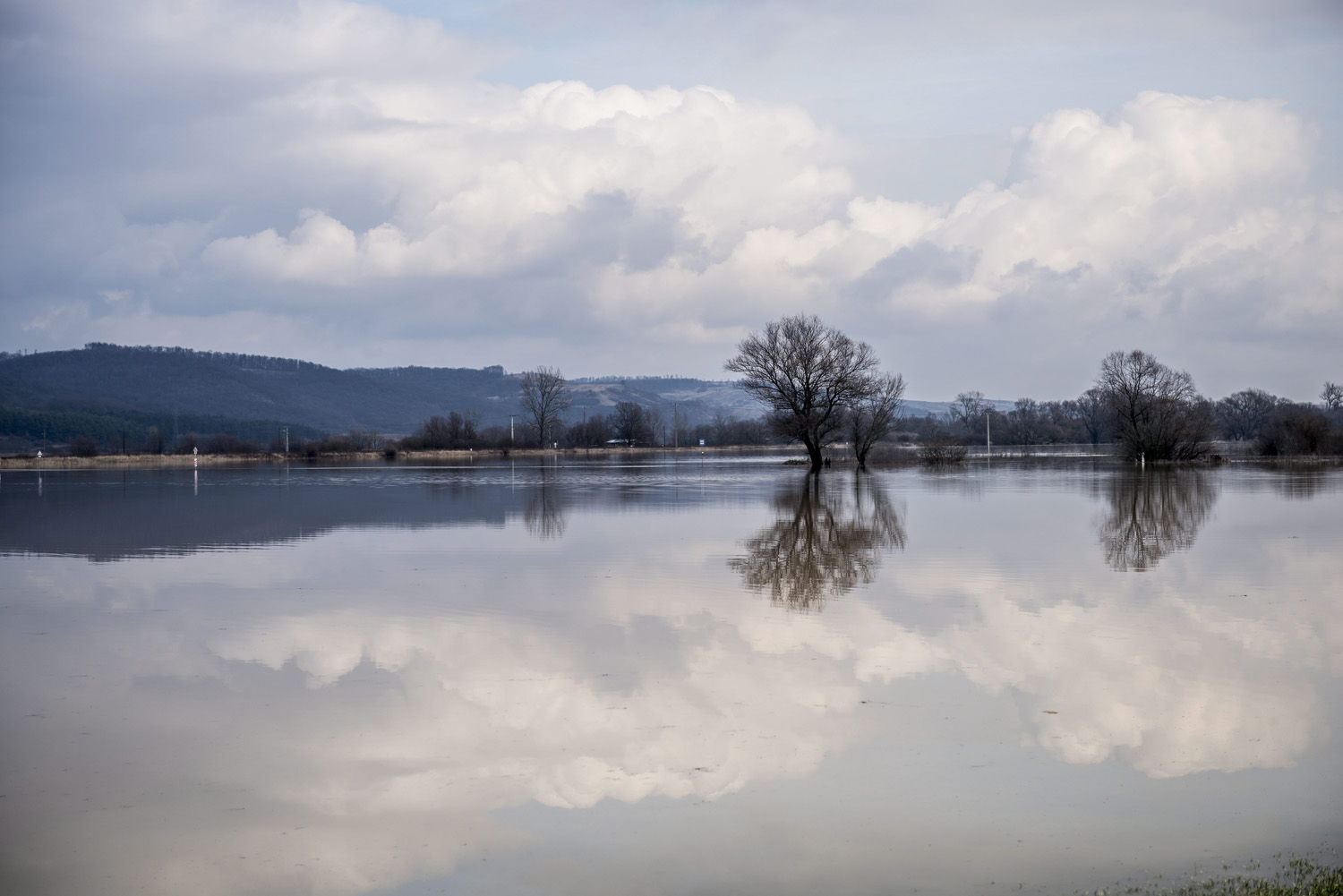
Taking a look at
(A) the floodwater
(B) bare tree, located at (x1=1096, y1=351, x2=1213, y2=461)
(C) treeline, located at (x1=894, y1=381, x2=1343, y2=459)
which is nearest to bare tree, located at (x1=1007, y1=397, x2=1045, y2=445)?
(C) treeline, located at (x1=894, y1=381, x2=1343, y2=459)

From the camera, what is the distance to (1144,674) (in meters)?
8.14

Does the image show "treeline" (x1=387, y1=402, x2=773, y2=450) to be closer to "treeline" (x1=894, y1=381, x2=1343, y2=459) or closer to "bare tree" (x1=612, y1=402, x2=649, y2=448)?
"bare tree" (x1=612, y1=402, x2=649, y2=448)

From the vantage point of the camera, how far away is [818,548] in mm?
16859

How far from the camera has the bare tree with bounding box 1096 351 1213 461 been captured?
58188 millimetres

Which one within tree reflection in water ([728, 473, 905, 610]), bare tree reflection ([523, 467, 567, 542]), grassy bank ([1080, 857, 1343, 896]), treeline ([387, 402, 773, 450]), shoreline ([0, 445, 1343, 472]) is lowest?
grassy bank ([1080, 857, 1343, 896])

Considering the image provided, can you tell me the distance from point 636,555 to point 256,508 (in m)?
14.7

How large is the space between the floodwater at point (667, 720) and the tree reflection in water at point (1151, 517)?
0.41 metres

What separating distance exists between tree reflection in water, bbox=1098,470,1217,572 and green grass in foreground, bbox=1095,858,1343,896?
9440 mm

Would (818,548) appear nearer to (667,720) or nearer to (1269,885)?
(667,720)

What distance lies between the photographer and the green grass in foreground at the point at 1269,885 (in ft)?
14.7

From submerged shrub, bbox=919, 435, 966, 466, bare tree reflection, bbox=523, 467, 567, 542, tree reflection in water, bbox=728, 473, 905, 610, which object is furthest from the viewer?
submerged shrub, bbox=919, 435, 966, 466

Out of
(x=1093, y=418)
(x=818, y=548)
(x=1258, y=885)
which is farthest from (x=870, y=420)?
(x=1093, y=418)

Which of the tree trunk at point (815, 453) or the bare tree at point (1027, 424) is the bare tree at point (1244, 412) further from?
the tree trunk at point (815, 453)

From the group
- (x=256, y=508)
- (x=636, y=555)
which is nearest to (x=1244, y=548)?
(x=636, y=555)
